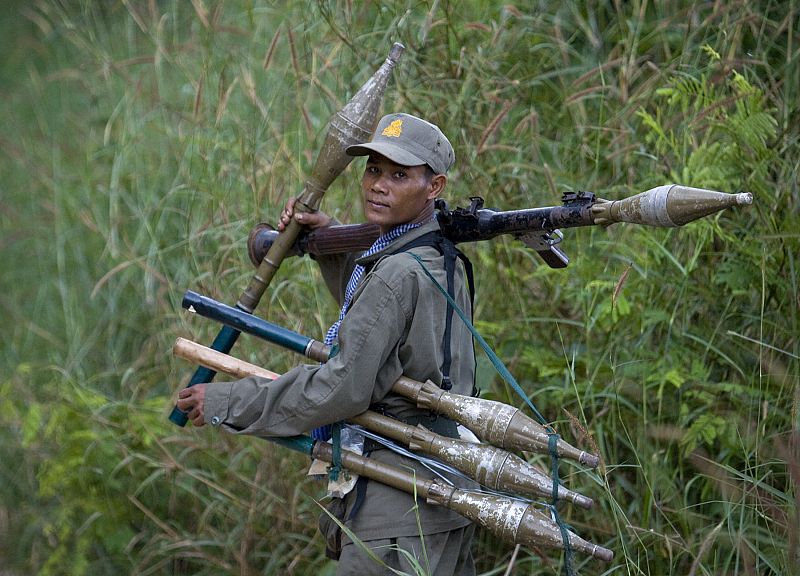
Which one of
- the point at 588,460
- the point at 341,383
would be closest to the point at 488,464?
the point at 588,460

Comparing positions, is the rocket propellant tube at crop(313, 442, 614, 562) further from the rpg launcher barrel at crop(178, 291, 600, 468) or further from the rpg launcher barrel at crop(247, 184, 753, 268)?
the rpg launcher barrel at crop(247, 184, 753, 268)

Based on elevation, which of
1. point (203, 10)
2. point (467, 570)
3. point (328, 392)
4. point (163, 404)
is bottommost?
point (163, 404)

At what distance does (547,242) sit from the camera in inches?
118

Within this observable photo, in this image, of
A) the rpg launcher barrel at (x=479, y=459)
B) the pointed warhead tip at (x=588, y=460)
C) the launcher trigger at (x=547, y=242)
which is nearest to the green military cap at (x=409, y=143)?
the launcher trigger at (x=547, y=242)

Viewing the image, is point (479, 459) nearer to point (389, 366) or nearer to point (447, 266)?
point (389, 366)

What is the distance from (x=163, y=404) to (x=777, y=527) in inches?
117

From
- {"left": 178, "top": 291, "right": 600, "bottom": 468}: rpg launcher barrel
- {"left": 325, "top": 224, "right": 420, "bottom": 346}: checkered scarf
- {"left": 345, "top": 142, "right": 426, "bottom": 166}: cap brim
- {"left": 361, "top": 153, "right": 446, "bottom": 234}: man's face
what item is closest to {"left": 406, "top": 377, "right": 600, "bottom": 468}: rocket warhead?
{"left": 178, "top": 291, "right": 600, "bottom": 468}: rpg launcher barrel

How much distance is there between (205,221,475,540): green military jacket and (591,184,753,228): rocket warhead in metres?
0.61

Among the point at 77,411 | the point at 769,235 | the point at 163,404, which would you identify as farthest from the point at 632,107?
the point at 77,411

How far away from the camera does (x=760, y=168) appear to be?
3.97 meters

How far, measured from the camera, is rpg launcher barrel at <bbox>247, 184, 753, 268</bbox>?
2.55 m

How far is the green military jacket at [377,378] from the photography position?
9.61 ft

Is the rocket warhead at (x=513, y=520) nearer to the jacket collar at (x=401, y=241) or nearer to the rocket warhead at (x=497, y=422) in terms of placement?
the rocket warhead at (x=497, y=422)

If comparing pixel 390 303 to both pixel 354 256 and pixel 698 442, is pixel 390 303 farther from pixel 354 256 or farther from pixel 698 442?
pixel 698 442
